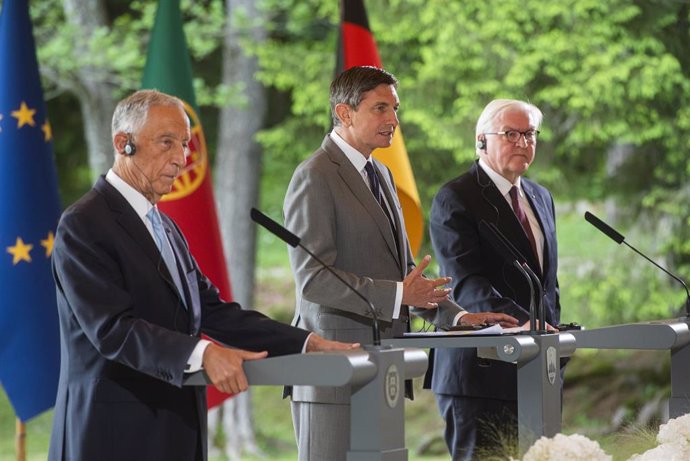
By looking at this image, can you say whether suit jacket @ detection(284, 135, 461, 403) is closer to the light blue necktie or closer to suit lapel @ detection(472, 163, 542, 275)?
suit lapel @ detection(472, 163, 542, 275)

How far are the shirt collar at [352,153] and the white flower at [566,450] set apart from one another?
3.70 feet

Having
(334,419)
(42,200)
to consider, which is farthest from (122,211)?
(42,200)

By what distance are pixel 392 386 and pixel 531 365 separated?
2.10ft

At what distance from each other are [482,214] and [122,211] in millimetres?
1351

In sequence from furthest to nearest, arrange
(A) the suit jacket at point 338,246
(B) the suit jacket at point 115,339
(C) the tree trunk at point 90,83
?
(C) the tree trunk at point 90,83, (A) the suit jacket at point 338,246, (B) the suit jacket at point 115,339

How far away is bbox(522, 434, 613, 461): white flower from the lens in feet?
7.36

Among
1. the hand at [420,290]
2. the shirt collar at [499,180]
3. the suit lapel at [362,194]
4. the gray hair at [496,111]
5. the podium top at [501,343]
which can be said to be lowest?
the podium top at [501,343]

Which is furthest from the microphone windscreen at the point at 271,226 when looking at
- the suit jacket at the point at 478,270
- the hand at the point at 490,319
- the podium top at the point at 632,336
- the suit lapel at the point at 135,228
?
the suit jacket at the point at 478,270

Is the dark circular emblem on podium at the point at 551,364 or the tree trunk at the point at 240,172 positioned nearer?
the dark circular emblem on podium at the point at 551,364

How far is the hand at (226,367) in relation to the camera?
216cm

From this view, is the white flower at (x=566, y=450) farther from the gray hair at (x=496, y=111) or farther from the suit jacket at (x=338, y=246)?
the gray hair at (x=496, y=111)

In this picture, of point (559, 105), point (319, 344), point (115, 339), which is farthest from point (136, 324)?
point (559, 105)

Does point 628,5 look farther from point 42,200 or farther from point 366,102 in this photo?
point 366,102

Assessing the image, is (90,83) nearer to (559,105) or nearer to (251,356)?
(559,105)
